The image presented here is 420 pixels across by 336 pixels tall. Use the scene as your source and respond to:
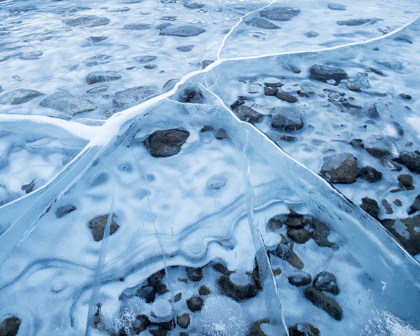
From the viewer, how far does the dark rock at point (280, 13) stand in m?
4.37

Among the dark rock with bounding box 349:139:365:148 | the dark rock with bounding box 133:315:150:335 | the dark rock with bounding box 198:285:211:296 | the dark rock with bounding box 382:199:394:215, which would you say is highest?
the dark rock with bounding box 349:139:365:148

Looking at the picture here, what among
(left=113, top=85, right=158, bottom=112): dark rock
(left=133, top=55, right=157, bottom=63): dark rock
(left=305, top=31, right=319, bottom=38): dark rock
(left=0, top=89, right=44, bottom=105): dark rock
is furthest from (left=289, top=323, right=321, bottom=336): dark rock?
(left=305, top=31, right=319, bottom=38): dark rock

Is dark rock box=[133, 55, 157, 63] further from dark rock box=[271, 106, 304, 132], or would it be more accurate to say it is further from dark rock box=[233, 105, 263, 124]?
dark rock box=[271, 106, 304, 132]

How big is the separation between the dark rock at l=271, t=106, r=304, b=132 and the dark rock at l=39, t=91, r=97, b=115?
1.51m

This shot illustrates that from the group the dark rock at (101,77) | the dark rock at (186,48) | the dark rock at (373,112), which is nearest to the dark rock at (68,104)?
the dark rock at (101,77)

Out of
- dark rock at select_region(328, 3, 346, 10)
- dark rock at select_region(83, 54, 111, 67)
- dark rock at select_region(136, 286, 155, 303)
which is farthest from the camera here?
dark rock at select_region(328, 3, 346, 10)

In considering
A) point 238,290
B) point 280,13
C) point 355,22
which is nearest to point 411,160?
point 238,290

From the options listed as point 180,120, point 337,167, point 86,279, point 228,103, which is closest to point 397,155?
point 337,167

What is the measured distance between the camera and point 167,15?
451 cm

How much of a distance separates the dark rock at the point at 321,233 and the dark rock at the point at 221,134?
2.96 ft

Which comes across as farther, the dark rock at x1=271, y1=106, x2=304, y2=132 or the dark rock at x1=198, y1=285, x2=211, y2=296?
the dark rock at x1=271, y1=106, x2=304, y2=132

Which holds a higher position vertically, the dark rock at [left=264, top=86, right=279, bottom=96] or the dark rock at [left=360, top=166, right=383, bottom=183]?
the dark rock at [left=264, top=86, right=279, bottom=96]

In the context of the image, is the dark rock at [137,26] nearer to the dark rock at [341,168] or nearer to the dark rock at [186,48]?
the dark rock at [186,48]

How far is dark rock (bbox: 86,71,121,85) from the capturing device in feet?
9.43
